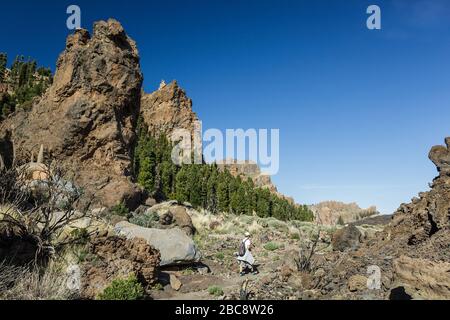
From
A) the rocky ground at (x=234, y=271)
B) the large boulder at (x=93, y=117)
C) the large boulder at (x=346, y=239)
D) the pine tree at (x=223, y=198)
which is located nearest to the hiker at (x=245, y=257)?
the rocky ground at (x=234, y=271)

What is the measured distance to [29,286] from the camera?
798 centimetres

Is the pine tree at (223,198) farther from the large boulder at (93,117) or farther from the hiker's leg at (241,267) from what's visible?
the hiker's leg at (241,267)

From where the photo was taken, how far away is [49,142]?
69.9 ft

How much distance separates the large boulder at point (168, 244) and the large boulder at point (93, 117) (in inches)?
238

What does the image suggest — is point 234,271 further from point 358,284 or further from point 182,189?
point 182,189

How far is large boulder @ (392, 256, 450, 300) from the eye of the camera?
6.79 metres

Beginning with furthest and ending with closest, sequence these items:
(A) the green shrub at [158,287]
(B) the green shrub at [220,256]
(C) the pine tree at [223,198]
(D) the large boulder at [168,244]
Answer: (C) the pine tree at [223,198] → (B) the green shrub at [220,256] → (D) the large boulder at [168,244] → (A) the green shrub at [158,287]

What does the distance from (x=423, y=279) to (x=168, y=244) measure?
8.53 meters

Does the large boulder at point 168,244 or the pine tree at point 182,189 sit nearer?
the large boulder at point 168,244

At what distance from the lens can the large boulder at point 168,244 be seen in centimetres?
1314

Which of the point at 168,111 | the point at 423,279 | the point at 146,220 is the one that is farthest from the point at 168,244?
the point at 168,111

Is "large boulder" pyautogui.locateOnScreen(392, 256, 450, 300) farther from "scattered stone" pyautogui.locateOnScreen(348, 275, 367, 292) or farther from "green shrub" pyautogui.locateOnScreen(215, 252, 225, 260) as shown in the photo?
"green shrub" pyautogui.locateOnScreen(215, 252, 225, 260)

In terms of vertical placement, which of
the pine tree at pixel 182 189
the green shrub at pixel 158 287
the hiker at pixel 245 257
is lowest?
the green shrub at pixel 158 287
